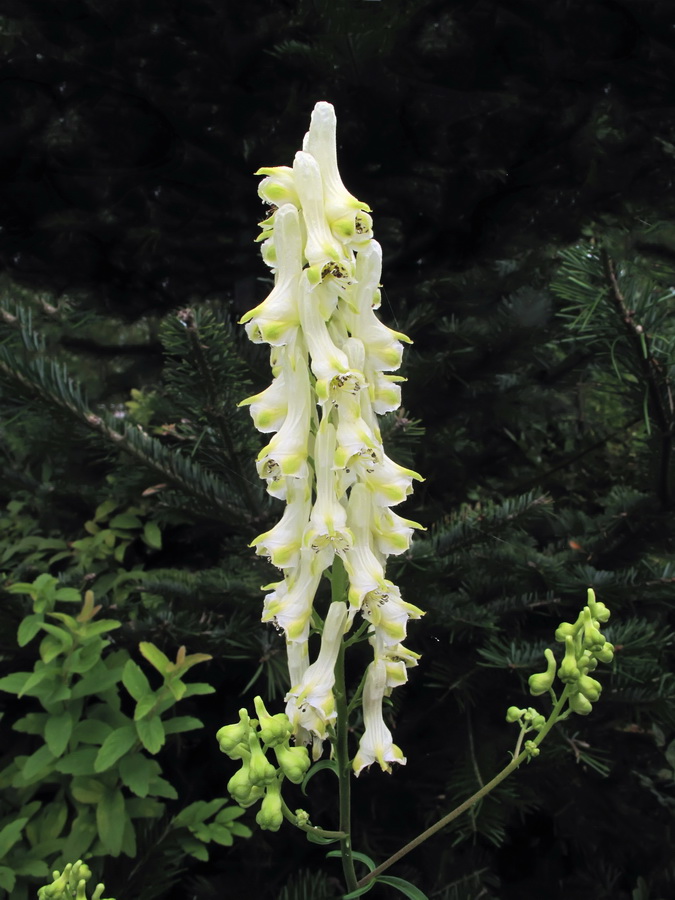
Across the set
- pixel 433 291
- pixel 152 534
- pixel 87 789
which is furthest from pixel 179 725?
pixel 433 291

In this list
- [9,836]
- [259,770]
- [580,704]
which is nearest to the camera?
[259,770]

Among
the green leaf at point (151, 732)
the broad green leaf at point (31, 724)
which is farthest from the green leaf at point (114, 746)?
the broad green leaf at point (31, 724)

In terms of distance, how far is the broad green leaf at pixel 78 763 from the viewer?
1.08 metres

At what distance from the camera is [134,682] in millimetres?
1123

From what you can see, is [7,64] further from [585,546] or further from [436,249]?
[585,546]

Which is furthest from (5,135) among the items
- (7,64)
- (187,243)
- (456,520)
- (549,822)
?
(549,822)

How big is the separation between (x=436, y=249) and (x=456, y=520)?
2.28 ft

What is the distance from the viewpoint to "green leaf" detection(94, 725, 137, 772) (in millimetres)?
1040

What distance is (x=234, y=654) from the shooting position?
1268 millimetres

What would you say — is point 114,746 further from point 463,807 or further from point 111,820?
point 463,807

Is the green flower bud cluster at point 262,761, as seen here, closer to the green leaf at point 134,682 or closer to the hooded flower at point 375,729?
the hooded flower at point 375,729

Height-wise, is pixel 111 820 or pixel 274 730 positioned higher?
pixel 274 730

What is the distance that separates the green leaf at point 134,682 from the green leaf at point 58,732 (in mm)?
123

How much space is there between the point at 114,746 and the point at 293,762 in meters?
0.65
